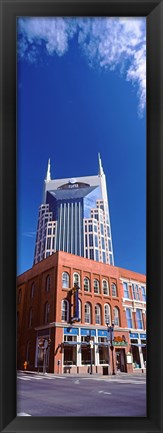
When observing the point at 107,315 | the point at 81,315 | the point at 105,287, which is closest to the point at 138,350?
the point at 107,315

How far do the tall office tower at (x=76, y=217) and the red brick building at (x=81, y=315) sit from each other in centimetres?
11

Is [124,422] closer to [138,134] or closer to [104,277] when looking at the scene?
[104,277]

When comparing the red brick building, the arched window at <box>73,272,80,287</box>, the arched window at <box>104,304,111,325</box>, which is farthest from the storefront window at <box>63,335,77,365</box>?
the arched window at <box>73,272,80,287</box>

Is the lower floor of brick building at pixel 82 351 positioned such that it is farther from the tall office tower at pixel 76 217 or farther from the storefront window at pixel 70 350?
the tall office tower at pixel 76 217

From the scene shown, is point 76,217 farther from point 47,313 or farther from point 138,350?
point 138,350

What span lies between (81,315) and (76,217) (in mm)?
749

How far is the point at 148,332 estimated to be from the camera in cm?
168

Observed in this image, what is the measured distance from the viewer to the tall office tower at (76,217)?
2.41 m

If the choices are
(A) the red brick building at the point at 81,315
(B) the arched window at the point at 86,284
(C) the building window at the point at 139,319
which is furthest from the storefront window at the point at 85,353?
(C) the building window at the point at 139,319

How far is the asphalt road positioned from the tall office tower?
83 centimetres

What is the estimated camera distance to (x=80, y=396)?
1993mm

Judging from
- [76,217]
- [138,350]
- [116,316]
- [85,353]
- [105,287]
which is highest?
[76,217]

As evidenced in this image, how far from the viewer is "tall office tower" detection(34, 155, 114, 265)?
2412 millimetres

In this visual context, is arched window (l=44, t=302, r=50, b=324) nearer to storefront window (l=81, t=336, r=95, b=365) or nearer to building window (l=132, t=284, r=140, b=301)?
storefront window (l=81, t=336, r=95, b=365)
